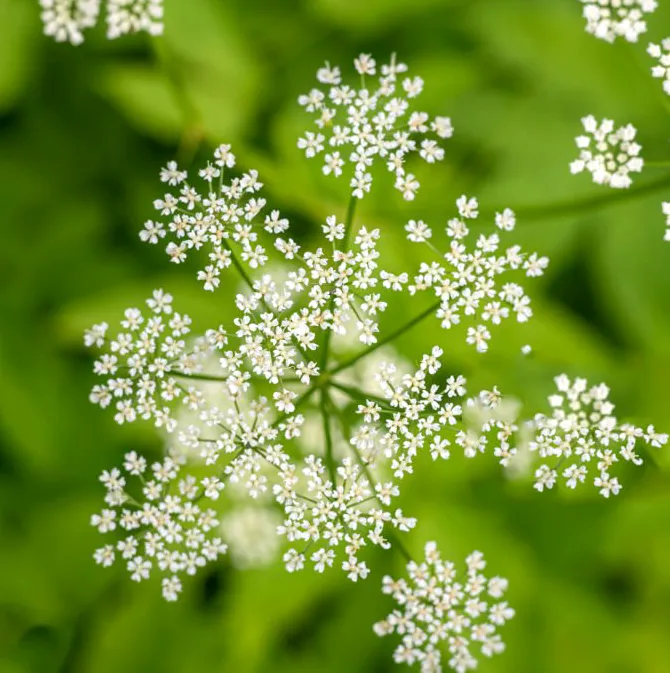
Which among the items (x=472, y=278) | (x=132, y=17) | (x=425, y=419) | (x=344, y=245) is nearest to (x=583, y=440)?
(x=425, y=419)

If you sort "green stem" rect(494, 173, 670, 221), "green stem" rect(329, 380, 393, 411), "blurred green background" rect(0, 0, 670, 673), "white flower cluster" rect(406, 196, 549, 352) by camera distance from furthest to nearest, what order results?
"blurred green background" rect(0, 0, 670, 673) < "green stem" rect(494, 173, 670, 221) < "green stem" rect(329, 380, 393, 411) < "white flower cluster" rect(406, 196, 549, 352)

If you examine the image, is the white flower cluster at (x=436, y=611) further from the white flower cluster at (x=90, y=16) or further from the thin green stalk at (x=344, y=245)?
the white flower cluster at (x=90, y=16)

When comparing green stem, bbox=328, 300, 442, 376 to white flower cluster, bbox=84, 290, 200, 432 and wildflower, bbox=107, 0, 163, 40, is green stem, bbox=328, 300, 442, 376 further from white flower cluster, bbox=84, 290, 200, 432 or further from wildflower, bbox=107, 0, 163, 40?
wildflower, bbox=107, 0, 163, 40

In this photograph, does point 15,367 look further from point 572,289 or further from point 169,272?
Result: point 572,289

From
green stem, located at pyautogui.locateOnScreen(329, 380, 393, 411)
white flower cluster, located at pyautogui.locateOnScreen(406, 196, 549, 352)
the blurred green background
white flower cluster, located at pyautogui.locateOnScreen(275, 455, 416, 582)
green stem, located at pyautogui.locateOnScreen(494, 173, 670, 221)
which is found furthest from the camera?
the blurred green background

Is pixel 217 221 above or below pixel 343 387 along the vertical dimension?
above

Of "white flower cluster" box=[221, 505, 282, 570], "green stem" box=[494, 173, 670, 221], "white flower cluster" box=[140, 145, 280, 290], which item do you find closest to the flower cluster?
"white flower cluster" box=[140, 145, 280, 290]

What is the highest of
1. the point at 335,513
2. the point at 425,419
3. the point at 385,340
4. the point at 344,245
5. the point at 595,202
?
the point at 595,202

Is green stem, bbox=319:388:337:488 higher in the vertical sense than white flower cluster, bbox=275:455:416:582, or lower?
higher

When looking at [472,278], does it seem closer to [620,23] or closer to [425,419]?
[425,419]
